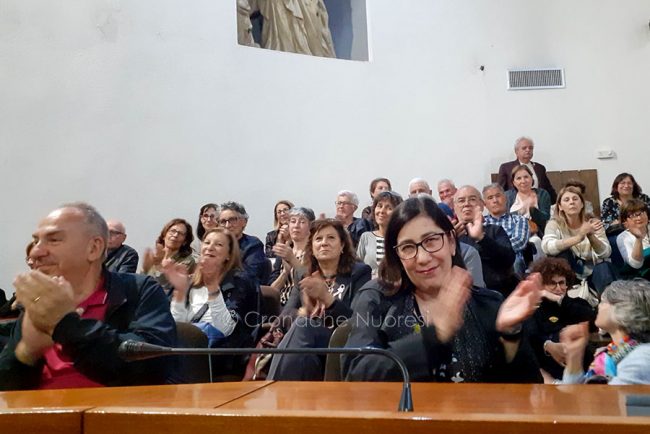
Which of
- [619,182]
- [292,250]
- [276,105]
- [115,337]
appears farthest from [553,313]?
[276,105]

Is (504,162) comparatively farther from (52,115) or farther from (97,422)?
(97,422)

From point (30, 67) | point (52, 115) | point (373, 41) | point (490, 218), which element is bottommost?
point (490, 218)

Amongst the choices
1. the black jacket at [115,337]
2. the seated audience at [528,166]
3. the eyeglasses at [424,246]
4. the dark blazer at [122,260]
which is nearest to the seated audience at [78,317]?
the black jacket at [115,337]

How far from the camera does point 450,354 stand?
1.86 meters

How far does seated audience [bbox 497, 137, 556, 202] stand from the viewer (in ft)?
20.9

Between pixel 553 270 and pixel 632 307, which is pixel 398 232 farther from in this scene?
pixel 553 270

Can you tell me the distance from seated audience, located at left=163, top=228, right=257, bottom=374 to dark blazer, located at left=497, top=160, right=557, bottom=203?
380 centimetres

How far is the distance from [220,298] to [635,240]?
2.77 m

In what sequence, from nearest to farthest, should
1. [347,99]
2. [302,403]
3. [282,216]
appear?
[302,403] < [282,216] < [347,99]

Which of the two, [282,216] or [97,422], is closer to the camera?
[97,422]

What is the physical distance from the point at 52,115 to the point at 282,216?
2.15 metres

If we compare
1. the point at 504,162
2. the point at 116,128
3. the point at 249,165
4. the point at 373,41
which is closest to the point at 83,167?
the point at 116,128

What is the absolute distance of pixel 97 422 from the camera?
102cm

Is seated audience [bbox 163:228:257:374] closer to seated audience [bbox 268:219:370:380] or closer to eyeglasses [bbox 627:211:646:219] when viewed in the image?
seated audience [bbox 268:219:370:380]
